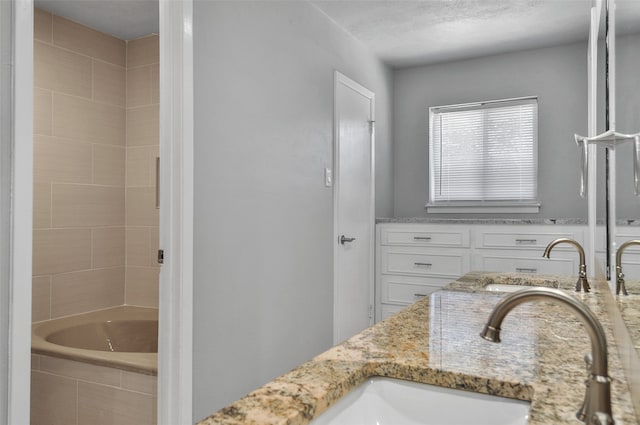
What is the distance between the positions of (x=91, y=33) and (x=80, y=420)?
2489mm

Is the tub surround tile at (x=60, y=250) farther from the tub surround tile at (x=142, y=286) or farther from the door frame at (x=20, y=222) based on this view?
the door frame at (x=20, y=222)

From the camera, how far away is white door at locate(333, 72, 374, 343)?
11.3 feet

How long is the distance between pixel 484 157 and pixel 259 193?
2567mm

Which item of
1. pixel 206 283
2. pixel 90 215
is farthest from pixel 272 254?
pixel 90 215

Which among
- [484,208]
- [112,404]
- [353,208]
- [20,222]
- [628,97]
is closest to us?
[628,97]

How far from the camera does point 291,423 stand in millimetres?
655

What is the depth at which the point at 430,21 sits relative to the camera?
350 centimetres

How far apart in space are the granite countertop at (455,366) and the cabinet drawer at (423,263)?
2.55 m

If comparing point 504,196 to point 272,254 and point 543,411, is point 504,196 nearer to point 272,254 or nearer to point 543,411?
point 272,254

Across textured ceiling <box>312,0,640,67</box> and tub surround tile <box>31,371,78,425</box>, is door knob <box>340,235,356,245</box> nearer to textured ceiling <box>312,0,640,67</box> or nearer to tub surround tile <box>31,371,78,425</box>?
textured ceiling <box>312,0,640,67</box>

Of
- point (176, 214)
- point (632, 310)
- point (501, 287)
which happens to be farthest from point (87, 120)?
point (632, 310)

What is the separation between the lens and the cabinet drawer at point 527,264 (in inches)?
137

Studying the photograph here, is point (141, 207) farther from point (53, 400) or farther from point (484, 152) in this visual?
point (484, 152)

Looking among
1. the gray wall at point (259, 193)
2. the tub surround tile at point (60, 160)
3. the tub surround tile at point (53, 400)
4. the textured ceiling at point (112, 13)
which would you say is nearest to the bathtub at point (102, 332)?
the tub surround tile at point (53, 400)
